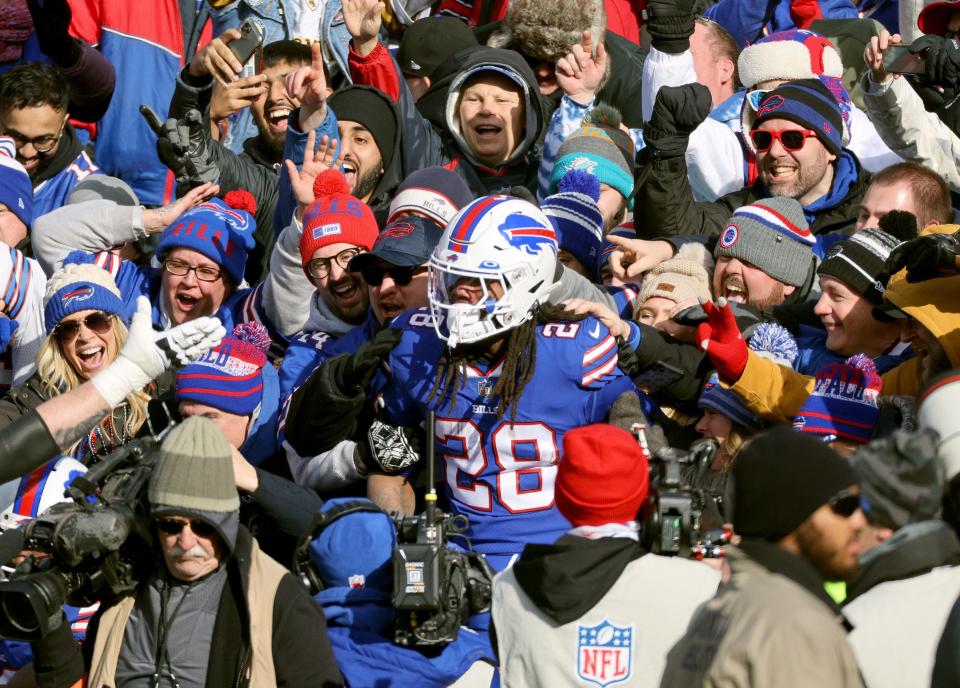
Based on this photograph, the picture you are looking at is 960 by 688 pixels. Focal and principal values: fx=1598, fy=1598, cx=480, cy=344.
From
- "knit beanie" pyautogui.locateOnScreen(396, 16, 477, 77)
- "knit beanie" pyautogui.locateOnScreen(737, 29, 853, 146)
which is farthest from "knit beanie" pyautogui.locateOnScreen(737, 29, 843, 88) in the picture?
"knit beanie" pyautogui.locateOnScreen(396, 16, 477, 77)

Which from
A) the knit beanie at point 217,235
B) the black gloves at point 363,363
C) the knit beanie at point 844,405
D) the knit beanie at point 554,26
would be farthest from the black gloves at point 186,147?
the knit beanie at point 844,405

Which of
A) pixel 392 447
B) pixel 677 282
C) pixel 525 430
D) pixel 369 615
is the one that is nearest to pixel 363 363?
pixel 392 447

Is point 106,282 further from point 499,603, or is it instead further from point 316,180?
point 499,603

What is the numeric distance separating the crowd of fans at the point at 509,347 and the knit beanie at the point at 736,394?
0.01 metres

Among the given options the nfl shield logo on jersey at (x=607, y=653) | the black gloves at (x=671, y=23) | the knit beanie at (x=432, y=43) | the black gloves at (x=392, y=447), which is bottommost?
the black gloves at (x=392, y=447)

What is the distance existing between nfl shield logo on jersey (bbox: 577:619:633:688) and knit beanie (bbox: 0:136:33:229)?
14.9ft

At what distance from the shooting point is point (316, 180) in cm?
723

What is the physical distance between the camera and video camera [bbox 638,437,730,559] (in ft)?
14.7

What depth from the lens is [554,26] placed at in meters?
8.57

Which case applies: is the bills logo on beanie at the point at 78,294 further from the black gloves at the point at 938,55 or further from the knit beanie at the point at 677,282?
the black gloves at the point at 938,55

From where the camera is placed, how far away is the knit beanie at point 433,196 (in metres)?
6.66

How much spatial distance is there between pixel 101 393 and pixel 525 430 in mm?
1468

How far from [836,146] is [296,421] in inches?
112

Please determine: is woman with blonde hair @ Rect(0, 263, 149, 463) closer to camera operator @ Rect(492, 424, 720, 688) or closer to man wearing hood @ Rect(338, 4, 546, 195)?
man wearing hood @ Rect(338, 4, 546, 195)
